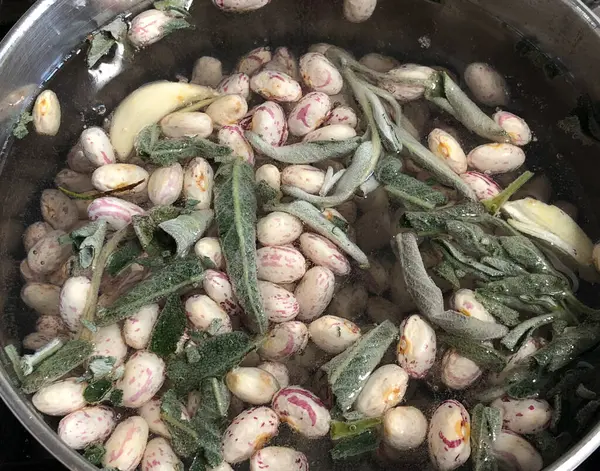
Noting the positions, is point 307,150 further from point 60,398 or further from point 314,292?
point 60,398

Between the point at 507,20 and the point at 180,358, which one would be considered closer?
the point at 180,358

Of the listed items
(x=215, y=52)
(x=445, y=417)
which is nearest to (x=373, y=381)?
(x=445, y=417)

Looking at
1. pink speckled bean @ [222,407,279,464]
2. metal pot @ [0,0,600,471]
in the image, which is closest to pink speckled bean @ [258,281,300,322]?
pink speckled bean @ [222,407,279,464]

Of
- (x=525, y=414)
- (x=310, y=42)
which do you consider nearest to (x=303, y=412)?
(x=525, y=414)

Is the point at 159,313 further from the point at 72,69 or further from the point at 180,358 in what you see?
the point at 72,69

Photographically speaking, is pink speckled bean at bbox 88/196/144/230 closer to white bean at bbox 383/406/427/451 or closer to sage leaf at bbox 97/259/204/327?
sage leaf at bbox 97/259/204/327
